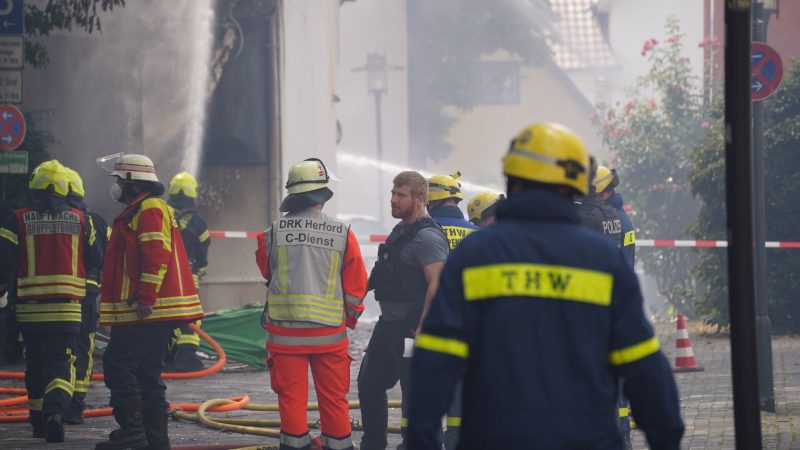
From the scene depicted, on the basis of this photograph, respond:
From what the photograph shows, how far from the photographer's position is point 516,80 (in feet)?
168

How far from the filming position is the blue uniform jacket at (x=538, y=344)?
148 inches

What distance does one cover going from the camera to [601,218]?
338 inches

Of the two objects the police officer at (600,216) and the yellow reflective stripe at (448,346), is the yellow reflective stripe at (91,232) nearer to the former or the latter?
the police officer at (600,216)

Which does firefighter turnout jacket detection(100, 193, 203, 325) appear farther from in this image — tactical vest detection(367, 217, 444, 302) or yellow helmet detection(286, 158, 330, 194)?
tactical vest detection(367, 217, 444, 302)

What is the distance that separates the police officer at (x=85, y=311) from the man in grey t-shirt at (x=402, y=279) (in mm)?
2539

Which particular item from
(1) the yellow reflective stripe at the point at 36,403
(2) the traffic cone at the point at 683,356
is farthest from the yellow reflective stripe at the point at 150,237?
(2) the traffic cone at the point at 683,356

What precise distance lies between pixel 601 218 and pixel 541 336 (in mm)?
4909

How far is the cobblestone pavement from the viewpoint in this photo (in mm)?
9008

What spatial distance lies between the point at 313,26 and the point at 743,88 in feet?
47.0

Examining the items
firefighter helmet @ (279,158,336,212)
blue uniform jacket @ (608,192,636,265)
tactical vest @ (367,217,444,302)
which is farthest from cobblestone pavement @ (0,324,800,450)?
firefighter helmet @ (279,158,336,212)

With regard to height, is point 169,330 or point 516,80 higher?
point 516,80

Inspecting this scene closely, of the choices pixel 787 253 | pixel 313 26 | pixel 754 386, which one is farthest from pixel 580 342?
pixel 313 26

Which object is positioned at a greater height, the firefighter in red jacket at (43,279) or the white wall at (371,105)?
the white wall at (371,105)

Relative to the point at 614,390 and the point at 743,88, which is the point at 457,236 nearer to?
the point at 743,88
